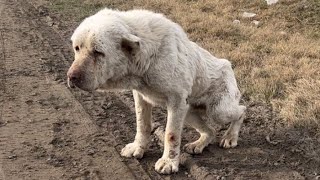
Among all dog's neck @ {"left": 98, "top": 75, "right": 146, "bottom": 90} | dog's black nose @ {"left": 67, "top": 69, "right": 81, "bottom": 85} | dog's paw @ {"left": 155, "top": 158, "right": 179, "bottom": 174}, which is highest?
dog's black nose @ {"left": 67, "top": 69, "right": 81, "bottom": 85}

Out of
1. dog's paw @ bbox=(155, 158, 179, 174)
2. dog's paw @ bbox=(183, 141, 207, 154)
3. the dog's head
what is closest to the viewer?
the dog's head

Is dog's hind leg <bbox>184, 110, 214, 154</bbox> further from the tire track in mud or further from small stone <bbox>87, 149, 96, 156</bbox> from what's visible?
small stone <bbox>87, 149, 96, 156</bbox>

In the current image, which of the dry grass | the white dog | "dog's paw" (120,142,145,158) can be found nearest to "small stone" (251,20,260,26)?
the dry grass

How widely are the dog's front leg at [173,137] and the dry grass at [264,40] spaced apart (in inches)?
61.3

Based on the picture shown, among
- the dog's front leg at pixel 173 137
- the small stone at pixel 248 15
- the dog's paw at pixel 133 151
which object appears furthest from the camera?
the small stone at pixel 248 15

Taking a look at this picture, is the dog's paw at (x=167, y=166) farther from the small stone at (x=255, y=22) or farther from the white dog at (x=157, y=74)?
the small stone at (x=255, y=22)

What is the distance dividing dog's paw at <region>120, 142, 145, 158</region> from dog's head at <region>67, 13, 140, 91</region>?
3.76 feet

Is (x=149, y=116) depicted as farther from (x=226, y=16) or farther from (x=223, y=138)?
(x=226, y=16)

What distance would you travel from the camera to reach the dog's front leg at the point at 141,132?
578 centimetres

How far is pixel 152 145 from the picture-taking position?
613 centimetres

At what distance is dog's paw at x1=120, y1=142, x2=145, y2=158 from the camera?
5.76 meters

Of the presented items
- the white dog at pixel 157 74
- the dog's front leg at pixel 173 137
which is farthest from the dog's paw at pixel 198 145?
→ the dog's front leg at pixel 173 137

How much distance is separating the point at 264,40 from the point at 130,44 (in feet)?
17.4

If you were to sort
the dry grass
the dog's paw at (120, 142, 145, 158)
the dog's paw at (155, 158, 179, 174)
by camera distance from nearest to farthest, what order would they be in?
the dog's paw at (155, 158, 179, 174) < the dog's paw at (120, 142, 145, 158) < the dry grass
